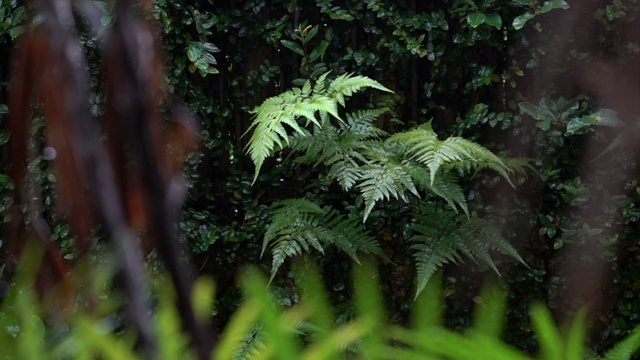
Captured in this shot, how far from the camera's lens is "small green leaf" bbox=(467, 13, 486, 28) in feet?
7.13

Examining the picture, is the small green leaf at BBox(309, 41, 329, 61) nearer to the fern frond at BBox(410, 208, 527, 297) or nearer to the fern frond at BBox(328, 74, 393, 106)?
the fern frond at BBox(328, 74, 393, 106)

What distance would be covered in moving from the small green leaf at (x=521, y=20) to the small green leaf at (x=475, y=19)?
0.10 m

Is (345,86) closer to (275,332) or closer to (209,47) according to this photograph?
(209,47)

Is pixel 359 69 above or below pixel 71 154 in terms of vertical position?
below

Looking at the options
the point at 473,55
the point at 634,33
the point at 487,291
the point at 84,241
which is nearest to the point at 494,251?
the point at 487,291

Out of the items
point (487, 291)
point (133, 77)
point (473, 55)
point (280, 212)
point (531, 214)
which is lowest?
point (487, 291)

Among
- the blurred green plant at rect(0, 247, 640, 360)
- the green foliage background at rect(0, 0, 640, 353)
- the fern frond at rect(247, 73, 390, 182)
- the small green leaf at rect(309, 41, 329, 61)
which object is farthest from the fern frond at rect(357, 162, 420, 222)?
the blurred green plant at rect(0, 247, 640, 360)

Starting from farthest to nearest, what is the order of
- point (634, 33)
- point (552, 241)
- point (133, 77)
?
point (552, 241), point (634, 33), point (133, 77)

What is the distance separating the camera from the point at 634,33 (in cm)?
218

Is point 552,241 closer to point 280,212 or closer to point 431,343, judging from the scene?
point 280,212

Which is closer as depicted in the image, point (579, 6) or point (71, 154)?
point (71, 154)

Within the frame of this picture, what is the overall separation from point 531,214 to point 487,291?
312mm

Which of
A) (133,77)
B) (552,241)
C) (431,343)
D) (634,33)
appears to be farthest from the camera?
(552,241)

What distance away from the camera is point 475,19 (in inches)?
86.2
